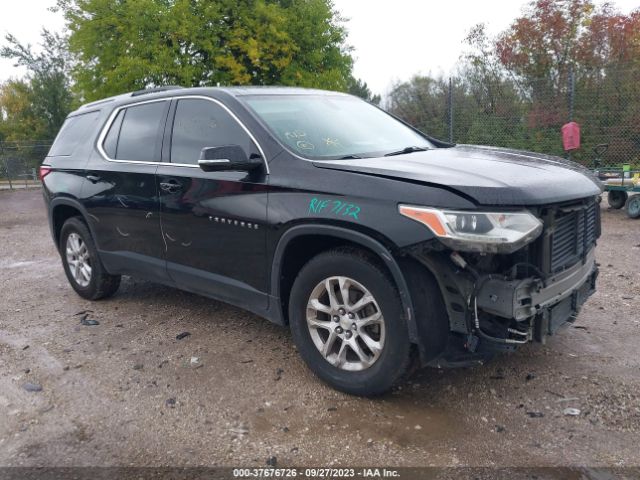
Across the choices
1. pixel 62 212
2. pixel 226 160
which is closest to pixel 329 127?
pixel 226 160

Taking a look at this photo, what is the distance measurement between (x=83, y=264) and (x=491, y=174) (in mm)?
4078

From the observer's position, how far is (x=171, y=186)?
418 cm

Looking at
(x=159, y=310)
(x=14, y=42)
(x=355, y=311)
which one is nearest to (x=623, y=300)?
(x=355, y=311)

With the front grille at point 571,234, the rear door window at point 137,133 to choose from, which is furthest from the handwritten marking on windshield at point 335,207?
the rear door window at point 137,133

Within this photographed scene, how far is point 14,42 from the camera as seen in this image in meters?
34.1

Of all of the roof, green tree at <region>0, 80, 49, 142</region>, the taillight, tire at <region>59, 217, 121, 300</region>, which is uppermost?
green tree at <region>0, 80, 49, 142</region>

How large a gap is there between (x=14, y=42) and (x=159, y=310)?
117 ft

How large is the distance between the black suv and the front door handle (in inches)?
0.5

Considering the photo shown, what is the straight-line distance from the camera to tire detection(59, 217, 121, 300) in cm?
527

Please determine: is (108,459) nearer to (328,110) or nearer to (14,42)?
(328,110)

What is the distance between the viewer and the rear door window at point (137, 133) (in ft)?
14.7

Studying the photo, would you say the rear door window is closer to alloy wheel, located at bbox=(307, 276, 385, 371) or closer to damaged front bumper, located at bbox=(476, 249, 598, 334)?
alloy wheel, located at bbox=(307, 276, 385, 371)

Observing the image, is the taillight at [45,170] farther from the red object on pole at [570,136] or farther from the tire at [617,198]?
the red object on pole at [570,136]

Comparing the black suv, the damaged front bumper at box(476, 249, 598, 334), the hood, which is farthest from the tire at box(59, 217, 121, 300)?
the damaged front bumper at box(476, 249, 598, 334)
